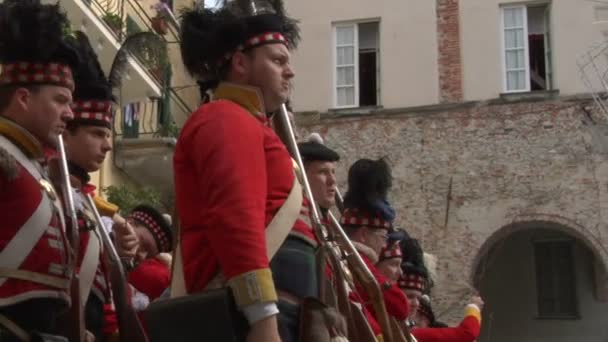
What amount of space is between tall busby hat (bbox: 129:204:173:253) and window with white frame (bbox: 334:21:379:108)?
12.8 meters

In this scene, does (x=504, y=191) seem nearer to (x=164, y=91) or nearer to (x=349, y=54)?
(x=349, y=54)

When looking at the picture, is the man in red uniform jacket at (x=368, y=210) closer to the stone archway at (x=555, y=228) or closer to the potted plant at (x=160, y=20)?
the potted plant at (x=160, y=20)

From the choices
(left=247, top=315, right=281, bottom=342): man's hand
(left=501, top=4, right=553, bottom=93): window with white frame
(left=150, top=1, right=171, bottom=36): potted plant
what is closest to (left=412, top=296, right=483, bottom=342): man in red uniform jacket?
(left=247, top=315, right=281, bottom=342): man's hand

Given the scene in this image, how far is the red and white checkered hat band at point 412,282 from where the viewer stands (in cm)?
837

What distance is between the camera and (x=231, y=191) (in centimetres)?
348

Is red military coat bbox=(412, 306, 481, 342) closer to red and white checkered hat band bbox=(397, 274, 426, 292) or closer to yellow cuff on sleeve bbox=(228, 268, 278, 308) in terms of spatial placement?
red and white checkered hat band bbox=(397, 274, 426, 292)

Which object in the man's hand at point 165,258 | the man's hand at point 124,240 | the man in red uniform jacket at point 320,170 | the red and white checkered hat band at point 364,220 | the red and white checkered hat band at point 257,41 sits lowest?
the man's hand at point 165,258

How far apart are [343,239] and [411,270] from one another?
3.67m

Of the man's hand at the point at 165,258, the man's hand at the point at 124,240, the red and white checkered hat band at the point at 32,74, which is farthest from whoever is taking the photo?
the man's hand at the point at 165,258

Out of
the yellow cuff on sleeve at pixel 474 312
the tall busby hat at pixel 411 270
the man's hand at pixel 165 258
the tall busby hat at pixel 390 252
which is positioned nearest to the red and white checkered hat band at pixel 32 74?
the man's hand at pixel 165 258

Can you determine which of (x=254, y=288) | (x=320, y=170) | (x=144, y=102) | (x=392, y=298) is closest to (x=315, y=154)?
(x=320, y=170)

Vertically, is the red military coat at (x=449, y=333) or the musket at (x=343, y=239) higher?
the musket at (x=343, y=239)

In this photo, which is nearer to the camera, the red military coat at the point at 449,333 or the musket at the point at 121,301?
the musket at the point at 121,301

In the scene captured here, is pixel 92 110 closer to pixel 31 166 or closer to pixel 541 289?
pixel 31 166
